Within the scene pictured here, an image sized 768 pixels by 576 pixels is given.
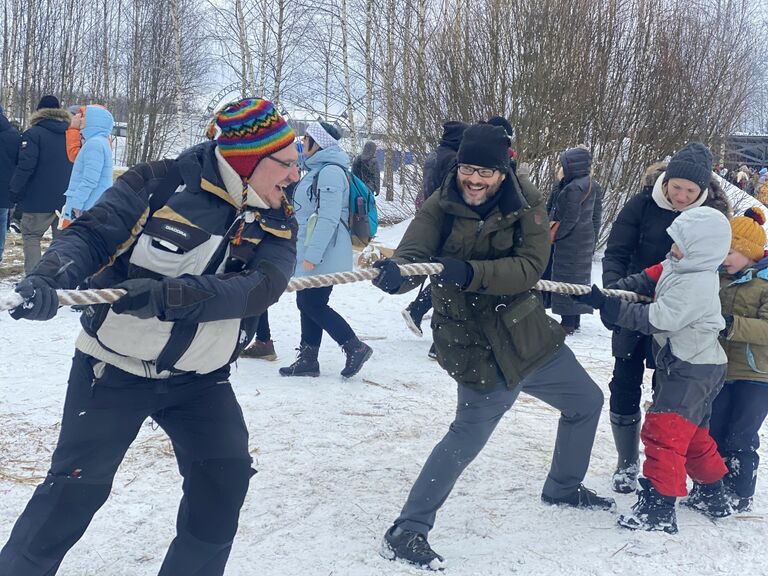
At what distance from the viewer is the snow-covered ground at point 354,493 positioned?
325 cm

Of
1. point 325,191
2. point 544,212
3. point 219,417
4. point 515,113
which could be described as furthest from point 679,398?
point 515,113

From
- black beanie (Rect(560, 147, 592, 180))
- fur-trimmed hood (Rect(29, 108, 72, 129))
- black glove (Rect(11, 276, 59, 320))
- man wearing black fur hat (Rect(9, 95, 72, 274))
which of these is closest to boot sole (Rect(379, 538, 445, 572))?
black glove (Rect(11, 276, 59, 320))

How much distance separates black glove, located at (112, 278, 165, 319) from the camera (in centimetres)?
219

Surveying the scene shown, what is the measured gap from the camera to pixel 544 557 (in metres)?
3.31

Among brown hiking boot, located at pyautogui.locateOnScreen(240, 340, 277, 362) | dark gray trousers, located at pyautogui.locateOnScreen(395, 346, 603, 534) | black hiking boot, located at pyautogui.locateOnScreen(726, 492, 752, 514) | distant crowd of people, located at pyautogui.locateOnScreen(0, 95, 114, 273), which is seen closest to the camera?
dark gray trousers, located at pyautogui.locateOnScreen(395, 346, 603, 534)

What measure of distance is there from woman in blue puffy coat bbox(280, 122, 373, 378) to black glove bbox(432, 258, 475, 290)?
2.64m

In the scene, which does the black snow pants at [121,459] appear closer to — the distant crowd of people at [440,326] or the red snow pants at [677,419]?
the distant crowd of people at [440,326]

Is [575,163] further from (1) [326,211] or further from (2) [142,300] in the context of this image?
(2) [142,300]

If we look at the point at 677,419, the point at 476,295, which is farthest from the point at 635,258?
the point at 476,295

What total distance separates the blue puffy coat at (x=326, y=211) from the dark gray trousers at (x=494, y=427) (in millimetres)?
2514

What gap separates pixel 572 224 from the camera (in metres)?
7.38

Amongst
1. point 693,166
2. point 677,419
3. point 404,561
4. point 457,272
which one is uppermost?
point 693,166

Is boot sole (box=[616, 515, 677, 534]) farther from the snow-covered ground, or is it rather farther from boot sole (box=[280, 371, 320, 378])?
boot sole (box=[280, 371, 320, 378])

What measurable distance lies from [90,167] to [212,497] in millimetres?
5431
